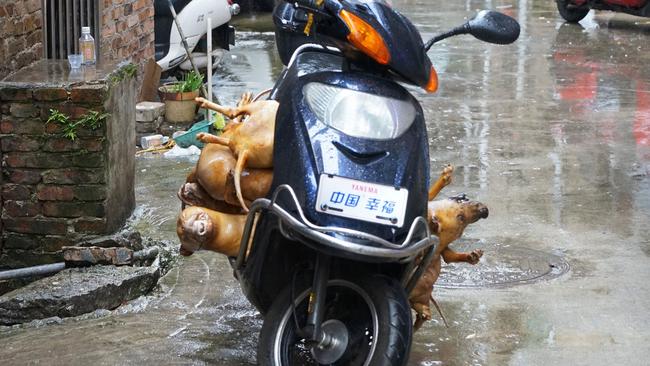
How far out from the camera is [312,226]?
3627mm

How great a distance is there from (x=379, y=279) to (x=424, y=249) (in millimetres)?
192

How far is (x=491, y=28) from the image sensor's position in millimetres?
4285

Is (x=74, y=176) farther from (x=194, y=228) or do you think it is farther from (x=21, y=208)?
(x=194, y=228)

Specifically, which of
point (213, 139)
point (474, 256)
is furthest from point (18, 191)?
point (474, 256)

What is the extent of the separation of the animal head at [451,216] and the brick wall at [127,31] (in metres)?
3.76

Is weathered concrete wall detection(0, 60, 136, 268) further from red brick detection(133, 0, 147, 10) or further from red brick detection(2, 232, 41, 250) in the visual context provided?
red brick detection(133, 0, 147, 10)

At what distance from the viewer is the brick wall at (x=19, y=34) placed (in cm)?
591

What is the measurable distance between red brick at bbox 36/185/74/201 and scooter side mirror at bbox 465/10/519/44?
2.19 meters

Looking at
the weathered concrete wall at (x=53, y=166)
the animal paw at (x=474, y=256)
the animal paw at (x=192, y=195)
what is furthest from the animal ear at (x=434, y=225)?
the weathered concrete wall at (x=53, y=166)

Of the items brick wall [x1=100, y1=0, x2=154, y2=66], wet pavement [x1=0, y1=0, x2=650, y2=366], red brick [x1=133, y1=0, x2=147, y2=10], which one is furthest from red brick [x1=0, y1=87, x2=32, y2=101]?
red brick [x1=133, y1=0, x2=147, y2=10]

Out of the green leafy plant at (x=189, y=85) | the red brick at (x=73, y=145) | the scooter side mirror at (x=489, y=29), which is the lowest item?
the green leafy plant at (x=189, y=85)

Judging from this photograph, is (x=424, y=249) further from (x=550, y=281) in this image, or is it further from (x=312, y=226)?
(x=550, y=281)

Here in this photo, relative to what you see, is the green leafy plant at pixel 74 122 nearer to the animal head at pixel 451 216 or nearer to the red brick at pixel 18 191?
the red brick at pixel 18 191

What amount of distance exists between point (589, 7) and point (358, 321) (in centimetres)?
1201
